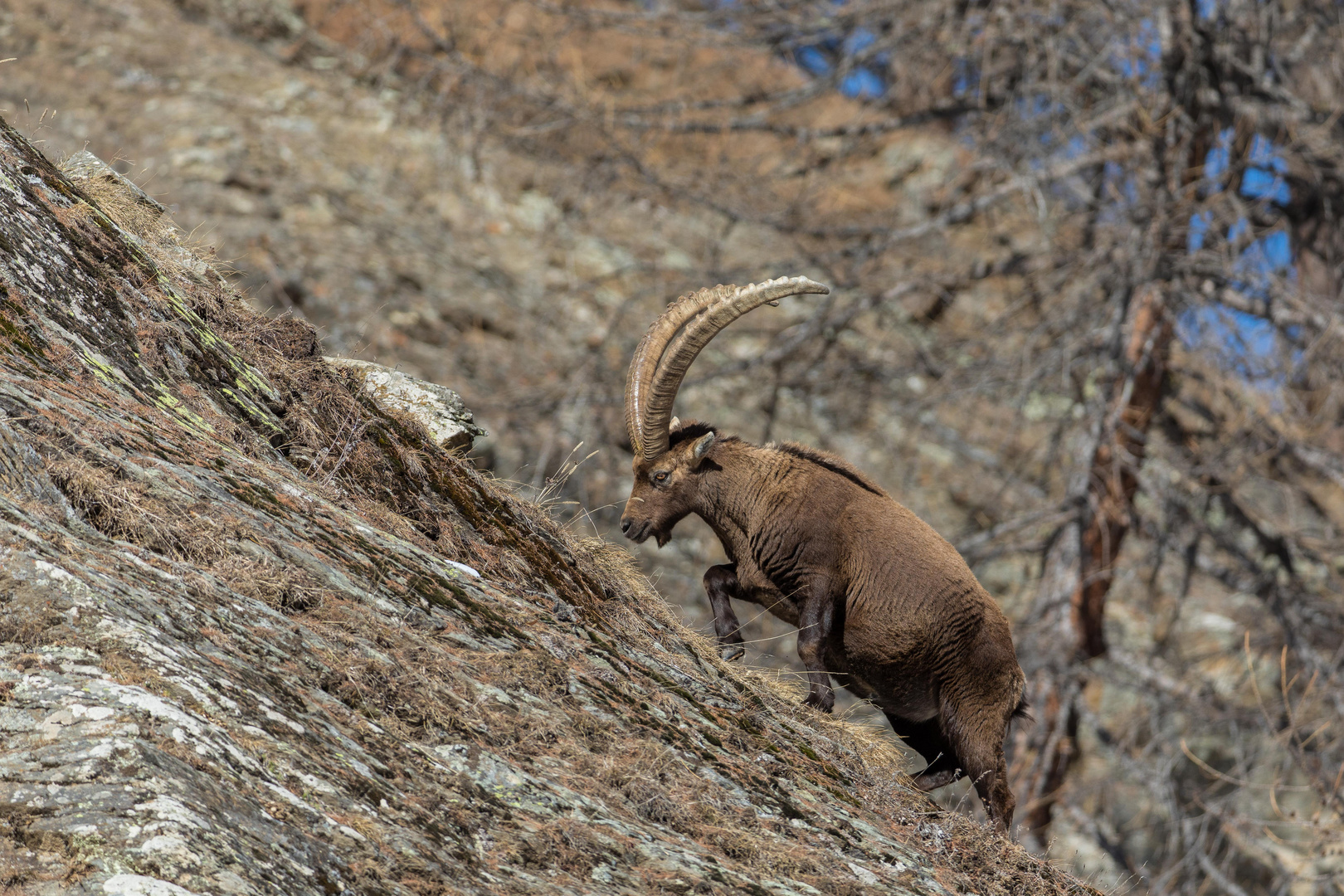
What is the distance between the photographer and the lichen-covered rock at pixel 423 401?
249 inches

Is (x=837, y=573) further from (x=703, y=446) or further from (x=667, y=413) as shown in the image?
(x=667, y=413)

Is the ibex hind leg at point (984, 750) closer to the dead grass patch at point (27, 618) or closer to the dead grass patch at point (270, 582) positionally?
the dead grass patch at point (270, 582)

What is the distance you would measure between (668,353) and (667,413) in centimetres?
36

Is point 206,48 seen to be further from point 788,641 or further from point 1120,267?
point 1120,267

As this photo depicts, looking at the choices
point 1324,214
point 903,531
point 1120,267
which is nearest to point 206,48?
point 1120,267

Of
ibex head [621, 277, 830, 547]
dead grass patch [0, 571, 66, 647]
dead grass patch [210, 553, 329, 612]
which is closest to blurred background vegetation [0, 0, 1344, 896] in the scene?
ibex head [621, 277, 830, 547]

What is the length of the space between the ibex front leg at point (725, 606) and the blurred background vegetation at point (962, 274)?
1.94 metres

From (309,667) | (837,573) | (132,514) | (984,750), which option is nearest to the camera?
(309,667)

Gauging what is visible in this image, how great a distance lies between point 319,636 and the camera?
12.3ft

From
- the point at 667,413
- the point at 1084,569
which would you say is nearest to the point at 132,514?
the point at 667,413

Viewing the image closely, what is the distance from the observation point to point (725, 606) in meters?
6.52

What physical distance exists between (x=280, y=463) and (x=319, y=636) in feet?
4.44

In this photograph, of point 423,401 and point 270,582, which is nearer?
point 270,582

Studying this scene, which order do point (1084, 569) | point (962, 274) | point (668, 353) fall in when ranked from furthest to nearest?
point (962, 274), point (1084, 569), point (668, 353)
